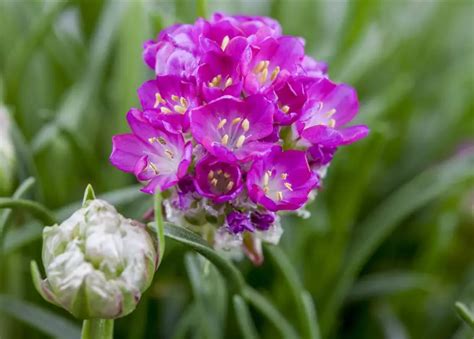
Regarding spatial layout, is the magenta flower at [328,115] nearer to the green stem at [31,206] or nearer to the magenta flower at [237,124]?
the magenta flower at [237,124]

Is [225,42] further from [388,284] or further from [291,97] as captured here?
[388,284]

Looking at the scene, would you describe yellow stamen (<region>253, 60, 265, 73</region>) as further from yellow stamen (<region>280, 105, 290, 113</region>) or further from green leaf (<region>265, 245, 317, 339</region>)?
green leaf (<region>265, 245, 317, 339</region>)

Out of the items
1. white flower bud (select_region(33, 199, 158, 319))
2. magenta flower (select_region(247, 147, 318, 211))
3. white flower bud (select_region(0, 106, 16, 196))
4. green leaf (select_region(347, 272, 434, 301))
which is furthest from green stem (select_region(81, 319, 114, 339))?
green leaf (select_region(347, 272, 434, 301))

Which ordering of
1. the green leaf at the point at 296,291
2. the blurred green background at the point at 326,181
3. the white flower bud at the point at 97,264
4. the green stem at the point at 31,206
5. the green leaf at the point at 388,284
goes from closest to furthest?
the white flower bud at the point at 97,264 < the green stem at the point at 31,206 < the green leaf at the point at 296,291 < the blurred green background at the point at 326,181 < the green leaf at the point at 388,284

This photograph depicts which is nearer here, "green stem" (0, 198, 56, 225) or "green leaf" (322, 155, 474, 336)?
"green stem" (0, 198, 56, 225)

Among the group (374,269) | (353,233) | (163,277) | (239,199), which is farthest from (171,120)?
(374,269)

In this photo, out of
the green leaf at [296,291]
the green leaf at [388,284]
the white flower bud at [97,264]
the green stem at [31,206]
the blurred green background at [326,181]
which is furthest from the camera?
the green leaf at [388,284]

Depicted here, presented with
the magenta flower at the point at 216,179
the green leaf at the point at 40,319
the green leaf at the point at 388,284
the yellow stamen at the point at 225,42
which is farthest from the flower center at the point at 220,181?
the green leaf at the point at 388,284

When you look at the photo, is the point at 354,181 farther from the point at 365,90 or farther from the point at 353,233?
the point at 365,90
